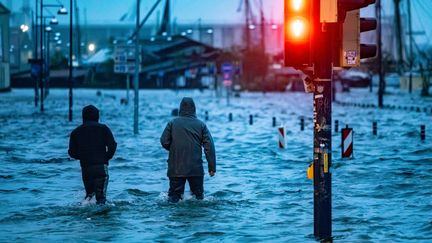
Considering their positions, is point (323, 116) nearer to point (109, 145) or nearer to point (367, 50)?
point (367, 50)

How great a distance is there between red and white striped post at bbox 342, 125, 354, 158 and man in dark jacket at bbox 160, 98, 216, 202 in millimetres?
8559

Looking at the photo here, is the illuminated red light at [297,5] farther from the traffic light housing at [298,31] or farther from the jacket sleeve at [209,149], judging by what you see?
the jacket sleeve at [209,149]

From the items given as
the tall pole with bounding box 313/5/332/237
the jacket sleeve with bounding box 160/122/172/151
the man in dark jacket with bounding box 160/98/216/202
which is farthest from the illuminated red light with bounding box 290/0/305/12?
the jacket sleeve with bounding box 160/122/172/151

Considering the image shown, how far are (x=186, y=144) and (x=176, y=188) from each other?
82cm

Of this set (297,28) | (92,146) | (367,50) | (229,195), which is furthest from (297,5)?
(229,195)

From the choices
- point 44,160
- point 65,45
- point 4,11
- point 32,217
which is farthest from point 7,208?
point 65,45

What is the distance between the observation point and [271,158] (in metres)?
27.0

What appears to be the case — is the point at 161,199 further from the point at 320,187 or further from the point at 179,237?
the point at 320,187

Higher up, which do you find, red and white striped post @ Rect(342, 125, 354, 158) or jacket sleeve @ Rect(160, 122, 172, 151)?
jacket sleeve @ Rect(160, 122, 172, 151)

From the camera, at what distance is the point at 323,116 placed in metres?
11.7

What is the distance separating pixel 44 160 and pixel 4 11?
8239cm

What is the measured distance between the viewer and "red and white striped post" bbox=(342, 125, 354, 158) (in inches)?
914

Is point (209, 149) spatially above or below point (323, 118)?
below

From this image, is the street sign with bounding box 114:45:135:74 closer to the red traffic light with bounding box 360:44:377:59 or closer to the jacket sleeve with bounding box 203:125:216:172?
the jacket sleeve with bounding box 203:125:216:172
